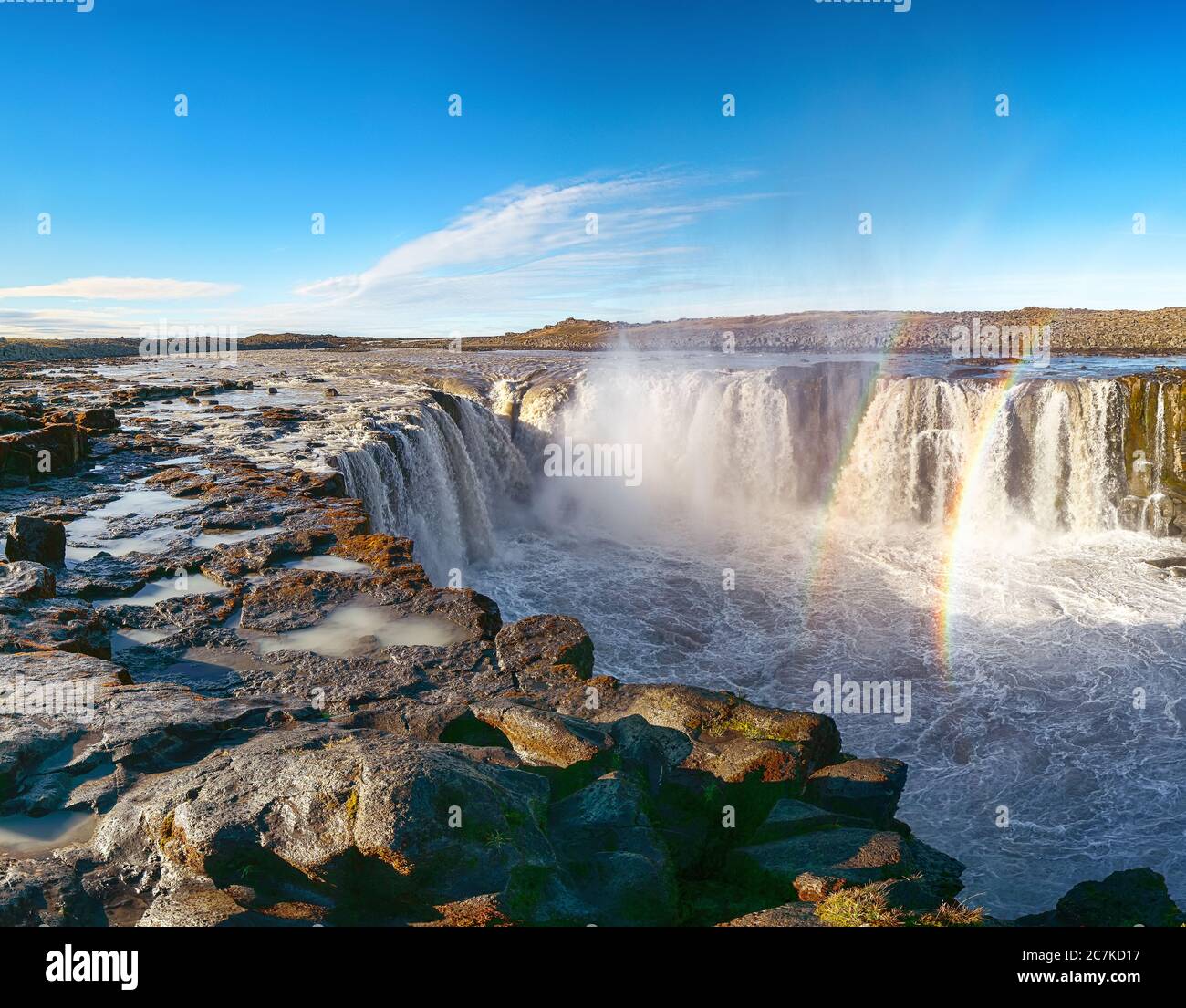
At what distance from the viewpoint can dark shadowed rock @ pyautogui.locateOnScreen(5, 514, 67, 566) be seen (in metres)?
11.3

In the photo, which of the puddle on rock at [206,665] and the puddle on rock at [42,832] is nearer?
the puddle on rock at [42,832]

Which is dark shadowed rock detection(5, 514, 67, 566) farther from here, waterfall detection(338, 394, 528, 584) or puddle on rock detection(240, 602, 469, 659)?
waterfall detection(338, 394, 528, 584)

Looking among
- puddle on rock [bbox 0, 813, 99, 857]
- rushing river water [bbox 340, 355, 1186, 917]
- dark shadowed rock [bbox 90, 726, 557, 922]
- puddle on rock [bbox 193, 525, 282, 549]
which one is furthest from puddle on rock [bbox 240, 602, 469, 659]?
rushing river water [bbox 340, 355, 1186, 917]

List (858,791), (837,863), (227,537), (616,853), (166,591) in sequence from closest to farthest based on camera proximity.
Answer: (616,853) < (837,863) < (858,791) < (166,591) < (227,537)

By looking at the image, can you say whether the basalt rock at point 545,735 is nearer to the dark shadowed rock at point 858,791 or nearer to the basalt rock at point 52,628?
the dark shadowed rock at point 858,791

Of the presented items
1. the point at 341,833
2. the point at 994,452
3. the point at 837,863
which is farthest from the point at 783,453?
the point at 341,833

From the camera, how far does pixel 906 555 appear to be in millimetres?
25281

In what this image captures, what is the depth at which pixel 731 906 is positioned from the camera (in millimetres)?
6145

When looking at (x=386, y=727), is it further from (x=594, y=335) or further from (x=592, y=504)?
(x=594, y=335)

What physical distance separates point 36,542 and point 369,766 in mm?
9790

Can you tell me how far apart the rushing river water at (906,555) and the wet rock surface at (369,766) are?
4978 millimetres

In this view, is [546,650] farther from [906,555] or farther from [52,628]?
[906,555]

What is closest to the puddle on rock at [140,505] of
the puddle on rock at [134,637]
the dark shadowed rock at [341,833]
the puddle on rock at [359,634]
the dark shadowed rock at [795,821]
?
the puddle on rock at [134,637]

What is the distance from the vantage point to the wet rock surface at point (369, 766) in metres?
4.96
